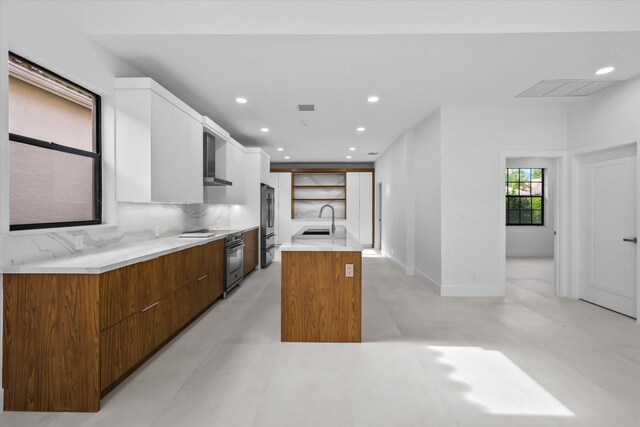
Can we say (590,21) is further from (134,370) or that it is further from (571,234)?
(134,370)

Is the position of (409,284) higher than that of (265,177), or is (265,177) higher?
(265,177)

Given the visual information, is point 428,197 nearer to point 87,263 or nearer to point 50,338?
point 87,263

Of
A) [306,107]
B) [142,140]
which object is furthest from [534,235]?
[142,140]

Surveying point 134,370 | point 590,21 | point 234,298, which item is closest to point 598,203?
point 590,21

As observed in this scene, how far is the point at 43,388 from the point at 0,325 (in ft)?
1.50

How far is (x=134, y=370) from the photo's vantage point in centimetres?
248

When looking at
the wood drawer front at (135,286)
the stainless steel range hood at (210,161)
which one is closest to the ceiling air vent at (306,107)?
the stainless steel range hood at (210,161)

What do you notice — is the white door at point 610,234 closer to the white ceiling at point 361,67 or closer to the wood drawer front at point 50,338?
the white ceiling at point 361,67

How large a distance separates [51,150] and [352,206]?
26.7 feet

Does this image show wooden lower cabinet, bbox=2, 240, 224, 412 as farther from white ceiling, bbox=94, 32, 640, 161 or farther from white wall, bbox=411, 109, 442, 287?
white wall, bbox=411, 109, 442, 287

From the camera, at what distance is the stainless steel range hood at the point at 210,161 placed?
4.67 meters

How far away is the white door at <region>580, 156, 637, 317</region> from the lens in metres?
3.87

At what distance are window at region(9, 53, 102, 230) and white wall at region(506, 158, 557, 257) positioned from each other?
900 centimetres

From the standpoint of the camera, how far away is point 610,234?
13.5 feet
